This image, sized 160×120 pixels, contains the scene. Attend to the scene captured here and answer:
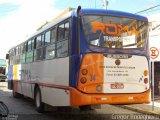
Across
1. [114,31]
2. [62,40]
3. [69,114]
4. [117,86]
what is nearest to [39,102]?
[69,114]

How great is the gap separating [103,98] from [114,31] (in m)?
2.07

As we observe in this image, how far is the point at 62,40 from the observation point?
11836 millimetres

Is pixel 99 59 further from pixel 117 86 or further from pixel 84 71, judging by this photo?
pixel 117 86

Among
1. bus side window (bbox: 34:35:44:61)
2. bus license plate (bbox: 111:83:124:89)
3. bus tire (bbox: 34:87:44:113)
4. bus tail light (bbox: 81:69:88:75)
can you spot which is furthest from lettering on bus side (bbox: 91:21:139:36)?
bus tire (bbox: 34:87:44:113)

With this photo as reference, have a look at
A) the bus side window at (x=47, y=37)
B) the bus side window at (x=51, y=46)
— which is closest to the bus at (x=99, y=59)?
the bus side window at (x=51, y=46)

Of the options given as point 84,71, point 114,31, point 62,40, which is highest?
point 114,31

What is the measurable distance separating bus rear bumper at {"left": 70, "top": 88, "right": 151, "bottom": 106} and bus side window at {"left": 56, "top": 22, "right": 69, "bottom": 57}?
1453mm

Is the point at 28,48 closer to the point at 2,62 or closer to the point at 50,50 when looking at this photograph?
the point at 50,50

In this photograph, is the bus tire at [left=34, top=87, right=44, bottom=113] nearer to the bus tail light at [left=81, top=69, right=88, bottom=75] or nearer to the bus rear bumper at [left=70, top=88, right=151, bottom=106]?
the bus rear bumper at [left=70, top=88, right=151, bottom=106]

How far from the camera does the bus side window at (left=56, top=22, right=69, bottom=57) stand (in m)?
11.5

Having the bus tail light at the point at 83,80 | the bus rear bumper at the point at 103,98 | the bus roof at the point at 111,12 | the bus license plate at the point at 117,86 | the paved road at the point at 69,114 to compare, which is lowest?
the paved road at the point at 69,114

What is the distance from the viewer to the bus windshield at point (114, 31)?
432 inches

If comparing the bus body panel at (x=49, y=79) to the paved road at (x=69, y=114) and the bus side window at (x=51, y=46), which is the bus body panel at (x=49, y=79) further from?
the paved road at (x=69, y=114)

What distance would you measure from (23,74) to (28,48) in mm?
1494
